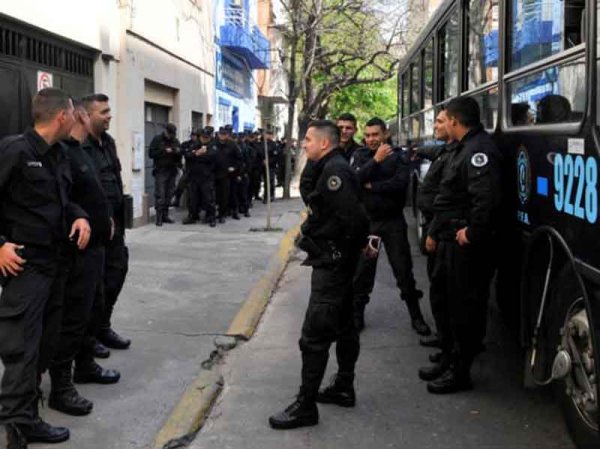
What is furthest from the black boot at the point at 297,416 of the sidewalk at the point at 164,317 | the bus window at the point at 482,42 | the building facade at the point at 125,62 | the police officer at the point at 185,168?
the police officer at the point at 185,168

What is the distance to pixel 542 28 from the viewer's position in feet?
13.8

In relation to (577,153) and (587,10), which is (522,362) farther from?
(587,10)

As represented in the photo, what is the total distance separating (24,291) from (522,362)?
3518 millimetres

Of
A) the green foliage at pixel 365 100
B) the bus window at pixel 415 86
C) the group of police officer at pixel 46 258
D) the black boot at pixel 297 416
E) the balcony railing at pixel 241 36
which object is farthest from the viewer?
the green foliage at pixel 365 100

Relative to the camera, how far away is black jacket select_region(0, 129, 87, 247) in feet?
11.7

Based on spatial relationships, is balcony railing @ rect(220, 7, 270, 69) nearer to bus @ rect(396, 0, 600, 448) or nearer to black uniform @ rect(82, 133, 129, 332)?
bus @ rect(396, 0, 600, 448)

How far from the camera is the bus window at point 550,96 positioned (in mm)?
3488

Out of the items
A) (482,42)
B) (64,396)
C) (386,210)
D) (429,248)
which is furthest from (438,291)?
(64,396)

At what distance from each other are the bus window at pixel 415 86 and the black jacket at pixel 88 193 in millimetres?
7266

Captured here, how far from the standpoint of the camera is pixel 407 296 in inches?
247

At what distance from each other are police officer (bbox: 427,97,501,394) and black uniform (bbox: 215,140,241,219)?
939 centimetres

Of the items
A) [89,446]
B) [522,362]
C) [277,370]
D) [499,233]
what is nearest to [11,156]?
[89,446]

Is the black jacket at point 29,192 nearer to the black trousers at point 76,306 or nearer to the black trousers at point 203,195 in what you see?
the black trousers at point 76,306

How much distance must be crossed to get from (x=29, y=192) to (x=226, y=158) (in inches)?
408
